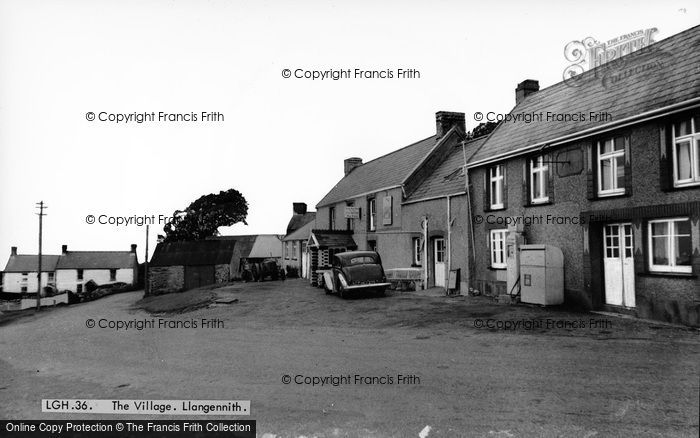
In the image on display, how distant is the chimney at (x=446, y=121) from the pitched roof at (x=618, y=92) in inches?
A: 310

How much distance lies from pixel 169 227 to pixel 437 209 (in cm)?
5575

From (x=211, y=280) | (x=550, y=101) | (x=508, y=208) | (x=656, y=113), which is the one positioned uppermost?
(x=550, y=101)

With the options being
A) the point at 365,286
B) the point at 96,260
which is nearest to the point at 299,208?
the point at 96,260

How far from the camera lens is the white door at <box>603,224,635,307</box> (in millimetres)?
12523

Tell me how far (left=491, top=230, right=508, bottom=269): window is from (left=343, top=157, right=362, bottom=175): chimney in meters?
22.8

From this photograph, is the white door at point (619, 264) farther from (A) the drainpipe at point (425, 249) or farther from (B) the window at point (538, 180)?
(A) the drainpipe at point (425, 249)

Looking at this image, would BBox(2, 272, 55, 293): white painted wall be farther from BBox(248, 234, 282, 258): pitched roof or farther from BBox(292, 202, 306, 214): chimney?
BBox(292, 202, 306, 214): chimney

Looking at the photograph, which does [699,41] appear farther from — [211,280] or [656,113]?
[211,280]

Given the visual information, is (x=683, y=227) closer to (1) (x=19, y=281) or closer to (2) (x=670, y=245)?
(2) (x=670, y=245)

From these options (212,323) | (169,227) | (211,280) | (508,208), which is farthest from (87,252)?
(508,208)

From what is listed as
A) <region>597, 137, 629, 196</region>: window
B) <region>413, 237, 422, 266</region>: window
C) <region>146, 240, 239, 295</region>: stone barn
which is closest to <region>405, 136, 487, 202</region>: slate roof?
<region>413, 237, 422, 266</region>: window

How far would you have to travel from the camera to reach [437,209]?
21703 millimetres

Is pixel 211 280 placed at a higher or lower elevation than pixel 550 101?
lower

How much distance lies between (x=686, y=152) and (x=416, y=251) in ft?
44.1
